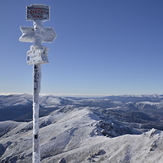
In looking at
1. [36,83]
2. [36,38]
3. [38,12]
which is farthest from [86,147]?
[38,12]

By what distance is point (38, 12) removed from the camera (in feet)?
33.8

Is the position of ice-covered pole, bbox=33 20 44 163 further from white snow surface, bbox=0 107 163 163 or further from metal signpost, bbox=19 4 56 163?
white snow surface, bbox=0 107 163 163

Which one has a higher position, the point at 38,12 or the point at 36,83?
the point at 38,12

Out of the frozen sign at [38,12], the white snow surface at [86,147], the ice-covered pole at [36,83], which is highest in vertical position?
the frozen sign at [38,12]

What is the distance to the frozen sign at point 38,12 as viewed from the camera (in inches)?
404

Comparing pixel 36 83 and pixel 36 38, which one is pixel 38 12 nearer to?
pixel 36 38

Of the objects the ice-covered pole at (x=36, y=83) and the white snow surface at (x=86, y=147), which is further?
the white snow surface at (x=86, y=147)

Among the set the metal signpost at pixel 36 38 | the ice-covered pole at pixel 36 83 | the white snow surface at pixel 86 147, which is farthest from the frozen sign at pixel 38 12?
the white snow surface at pixel 86 147

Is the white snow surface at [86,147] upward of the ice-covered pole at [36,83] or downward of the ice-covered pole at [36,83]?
downward

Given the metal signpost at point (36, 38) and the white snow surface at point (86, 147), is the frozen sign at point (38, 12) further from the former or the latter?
the white snow surface at point (86, 147)

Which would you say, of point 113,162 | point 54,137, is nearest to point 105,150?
point 113,162

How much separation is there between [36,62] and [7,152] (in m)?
62.7

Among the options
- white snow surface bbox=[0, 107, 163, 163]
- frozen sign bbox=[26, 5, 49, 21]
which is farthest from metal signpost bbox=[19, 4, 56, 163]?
white snow surface bbox=[0, 107, 163, 163]

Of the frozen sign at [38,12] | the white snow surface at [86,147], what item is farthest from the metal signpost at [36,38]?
the white snow surface at [86,147]
